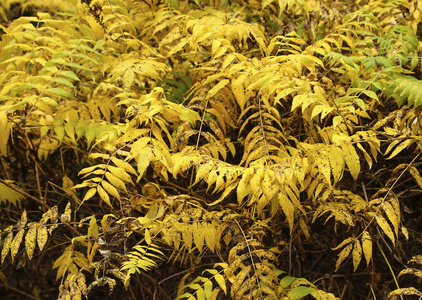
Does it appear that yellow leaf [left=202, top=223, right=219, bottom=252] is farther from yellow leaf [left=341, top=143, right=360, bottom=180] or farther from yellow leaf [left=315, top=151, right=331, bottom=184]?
yellow leaf [left=341, top=143, right=360, bottom=180]

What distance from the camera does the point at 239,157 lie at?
10.2 feet

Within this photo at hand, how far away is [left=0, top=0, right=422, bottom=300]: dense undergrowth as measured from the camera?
208 centimetres

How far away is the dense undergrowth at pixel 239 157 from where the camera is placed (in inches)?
81.8

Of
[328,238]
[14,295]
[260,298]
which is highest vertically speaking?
[260,298]

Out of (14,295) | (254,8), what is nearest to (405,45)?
(254,8)

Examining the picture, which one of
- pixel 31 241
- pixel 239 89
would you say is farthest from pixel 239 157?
pixel 31 241

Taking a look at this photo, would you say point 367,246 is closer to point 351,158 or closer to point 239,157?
point 351,158

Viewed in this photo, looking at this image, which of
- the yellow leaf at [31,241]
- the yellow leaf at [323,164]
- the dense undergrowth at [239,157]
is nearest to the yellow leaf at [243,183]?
the dense undergrowth at [239,157]

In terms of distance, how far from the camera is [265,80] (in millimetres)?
2244

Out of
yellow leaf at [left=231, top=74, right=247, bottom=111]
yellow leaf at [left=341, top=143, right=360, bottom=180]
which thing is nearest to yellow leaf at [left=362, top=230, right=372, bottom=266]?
yellow leaf at [left=341, top=143, right=360, bottom=180]

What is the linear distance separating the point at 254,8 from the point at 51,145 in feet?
6.21

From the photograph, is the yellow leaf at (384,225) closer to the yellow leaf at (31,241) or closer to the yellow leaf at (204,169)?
the yellow leaf at (204,169)

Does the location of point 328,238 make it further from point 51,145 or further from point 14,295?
point 14,295

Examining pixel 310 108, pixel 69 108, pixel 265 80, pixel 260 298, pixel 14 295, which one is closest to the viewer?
pixel 260 298
